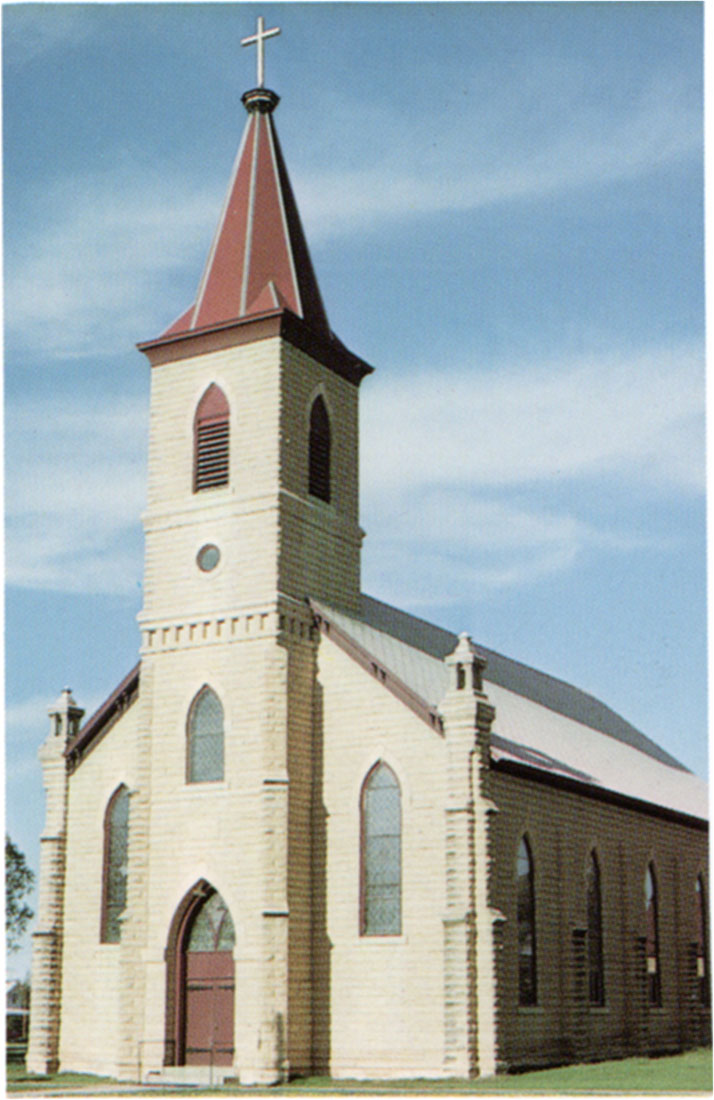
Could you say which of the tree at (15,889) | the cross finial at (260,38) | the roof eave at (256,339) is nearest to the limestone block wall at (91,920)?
the roof eave at (256,339)

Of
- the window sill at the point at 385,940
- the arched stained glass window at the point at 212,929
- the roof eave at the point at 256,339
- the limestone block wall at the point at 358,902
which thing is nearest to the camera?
the limestone block wall at the point at 358,902

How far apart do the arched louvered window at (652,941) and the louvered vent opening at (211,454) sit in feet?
55.0

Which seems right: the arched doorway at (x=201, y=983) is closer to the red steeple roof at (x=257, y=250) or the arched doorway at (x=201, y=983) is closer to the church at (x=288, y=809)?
the church at (x=288, y=809)

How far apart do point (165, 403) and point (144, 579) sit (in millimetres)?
4671

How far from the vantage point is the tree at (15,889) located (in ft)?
234

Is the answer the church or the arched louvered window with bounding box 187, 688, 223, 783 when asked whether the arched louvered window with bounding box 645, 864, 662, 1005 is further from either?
the arched louvered window with bounding box 187, 688, 223, 783

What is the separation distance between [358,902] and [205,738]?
17.6 ft

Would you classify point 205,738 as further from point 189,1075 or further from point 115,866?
point 189,1075

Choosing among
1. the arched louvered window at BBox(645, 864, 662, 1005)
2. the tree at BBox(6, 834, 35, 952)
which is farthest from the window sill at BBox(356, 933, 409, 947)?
the tree at BBox(6, 834, 35, 952)

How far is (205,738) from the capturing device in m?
36.9

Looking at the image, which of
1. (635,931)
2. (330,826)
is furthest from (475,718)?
(635,931)

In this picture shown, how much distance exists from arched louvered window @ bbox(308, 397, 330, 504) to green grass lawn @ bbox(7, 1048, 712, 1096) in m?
14.4

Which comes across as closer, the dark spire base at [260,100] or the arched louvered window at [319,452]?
the arched louvered window at [319,452]

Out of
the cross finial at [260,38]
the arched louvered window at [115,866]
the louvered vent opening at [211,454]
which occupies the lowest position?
the arched louvered window at [115,866]
